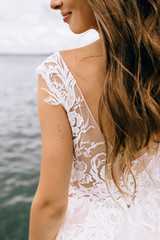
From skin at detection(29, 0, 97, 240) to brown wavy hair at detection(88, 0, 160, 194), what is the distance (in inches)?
5.4

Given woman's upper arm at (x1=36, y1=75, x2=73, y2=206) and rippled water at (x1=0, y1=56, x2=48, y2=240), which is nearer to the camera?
woman's upper arm at (x1=36, y1=75, x2=73, y2=206)

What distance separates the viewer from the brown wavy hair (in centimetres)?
92

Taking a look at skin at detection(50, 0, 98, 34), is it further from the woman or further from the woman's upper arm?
the woman's upper arm

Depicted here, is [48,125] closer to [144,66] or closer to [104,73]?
[104,73]

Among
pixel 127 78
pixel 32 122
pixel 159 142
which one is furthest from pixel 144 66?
pixel 32 122

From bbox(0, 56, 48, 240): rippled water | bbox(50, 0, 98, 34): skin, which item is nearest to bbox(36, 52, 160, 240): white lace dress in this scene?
bbox(50, 0, 98, 34): skin

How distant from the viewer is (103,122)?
101 centimetres

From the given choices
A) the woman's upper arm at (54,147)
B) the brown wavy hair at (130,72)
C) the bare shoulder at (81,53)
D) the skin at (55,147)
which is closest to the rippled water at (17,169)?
the skin at (55,147)

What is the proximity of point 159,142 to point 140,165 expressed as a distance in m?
0.15

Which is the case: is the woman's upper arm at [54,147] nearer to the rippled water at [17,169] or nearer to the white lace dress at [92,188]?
the white lace dress at [92,188]

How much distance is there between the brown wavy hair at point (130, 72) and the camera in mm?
916

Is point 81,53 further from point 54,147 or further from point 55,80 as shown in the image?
point 54,147

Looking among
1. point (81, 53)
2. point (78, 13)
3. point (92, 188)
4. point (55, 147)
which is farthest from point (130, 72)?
point (92, 188)

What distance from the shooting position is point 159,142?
1.12m
